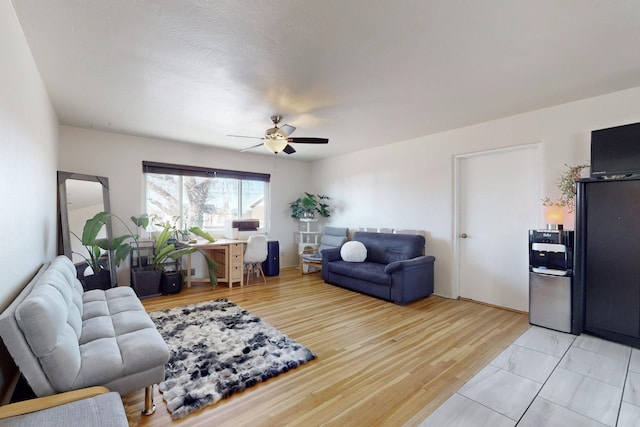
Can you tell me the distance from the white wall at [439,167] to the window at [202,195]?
1623mm

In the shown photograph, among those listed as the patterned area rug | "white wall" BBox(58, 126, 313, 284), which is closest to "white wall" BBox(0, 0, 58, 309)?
the patterned area rug

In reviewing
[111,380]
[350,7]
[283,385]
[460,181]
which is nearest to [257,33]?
[350,7]

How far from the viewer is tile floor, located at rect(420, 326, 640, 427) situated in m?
1.76

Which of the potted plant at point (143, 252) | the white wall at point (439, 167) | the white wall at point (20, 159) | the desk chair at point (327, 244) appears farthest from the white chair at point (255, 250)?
the white wall at point (20, 159)

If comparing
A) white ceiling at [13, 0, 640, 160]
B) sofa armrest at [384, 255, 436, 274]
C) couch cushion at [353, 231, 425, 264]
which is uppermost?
white ceiling at [13, 0, 640, 160]

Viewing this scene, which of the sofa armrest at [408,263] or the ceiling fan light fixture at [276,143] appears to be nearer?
the ceiling fan light fixture at [276,143]

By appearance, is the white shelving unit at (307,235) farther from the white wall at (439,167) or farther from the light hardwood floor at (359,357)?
the light hardwood floor at (359,357)

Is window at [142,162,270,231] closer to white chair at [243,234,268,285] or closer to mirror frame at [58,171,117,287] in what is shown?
mirror frame at [58,171,117,287]

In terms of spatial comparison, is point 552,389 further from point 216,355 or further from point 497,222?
point 216,355

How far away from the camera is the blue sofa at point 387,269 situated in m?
3.86

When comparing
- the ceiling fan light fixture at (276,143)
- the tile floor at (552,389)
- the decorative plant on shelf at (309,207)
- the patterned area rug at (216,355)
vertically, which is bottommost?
the tile floor at (552,389)

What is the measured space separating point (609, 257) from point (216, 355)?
12.7 feet

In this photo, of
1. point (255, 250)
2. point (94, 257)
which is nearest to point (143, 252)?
point (94, 257)

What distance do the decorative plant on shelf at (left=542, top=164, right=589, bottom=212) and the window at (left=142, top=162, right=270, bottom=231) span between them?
4934 millimetres
